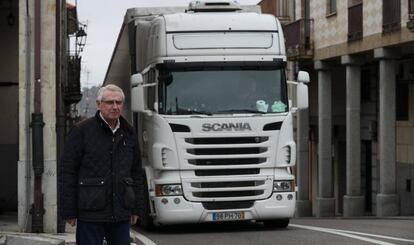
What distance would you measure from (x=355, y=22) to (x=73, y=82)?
12.4 m

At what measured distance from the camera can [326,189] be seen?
108ft

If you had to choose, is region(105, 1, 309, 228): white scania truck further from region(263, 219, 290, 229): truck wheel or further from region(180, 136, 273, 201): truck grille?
region(263, 219, 290, 229): truck wheel

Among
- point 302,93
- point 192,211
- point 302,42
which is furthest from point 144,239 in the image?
point 302,42

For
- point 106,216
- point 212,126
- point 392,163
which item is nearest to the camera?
point 106,216

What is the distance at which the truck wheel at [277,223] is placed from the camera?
50.5 feet

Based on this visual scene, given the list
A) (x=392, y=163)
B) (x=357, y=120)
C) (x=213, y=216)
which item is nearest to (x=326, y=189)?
(x=357, y=120)

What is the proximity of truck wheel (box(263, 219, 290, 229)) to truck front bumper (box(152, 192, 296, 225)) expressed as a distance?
65cm

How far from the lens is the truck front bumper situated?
14.4 meters

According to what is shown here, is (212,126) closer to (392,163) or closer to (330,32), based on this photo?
(392,163)

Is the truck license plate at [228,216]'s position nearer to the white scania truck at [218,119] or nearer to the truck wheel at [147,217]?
the white scania truck at [218,119]

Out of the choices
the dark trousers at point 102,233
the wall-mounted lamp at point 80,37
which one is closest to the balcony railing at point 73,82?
the wall-mounted lamp at point 80,37

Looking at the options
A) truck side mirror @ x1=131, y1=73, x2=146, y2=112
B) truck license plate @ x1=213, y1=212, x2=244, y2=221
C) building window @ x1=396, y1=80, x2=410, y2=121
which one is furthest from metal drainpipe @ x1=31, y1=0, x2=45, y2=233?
building window @ x1=396, y1=80, x2=410, y2=121

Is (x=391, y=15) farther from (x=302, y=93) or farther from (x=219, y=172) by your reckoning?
(x=219, y=172)

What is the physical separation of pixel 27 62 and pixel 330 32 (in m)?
19.6
